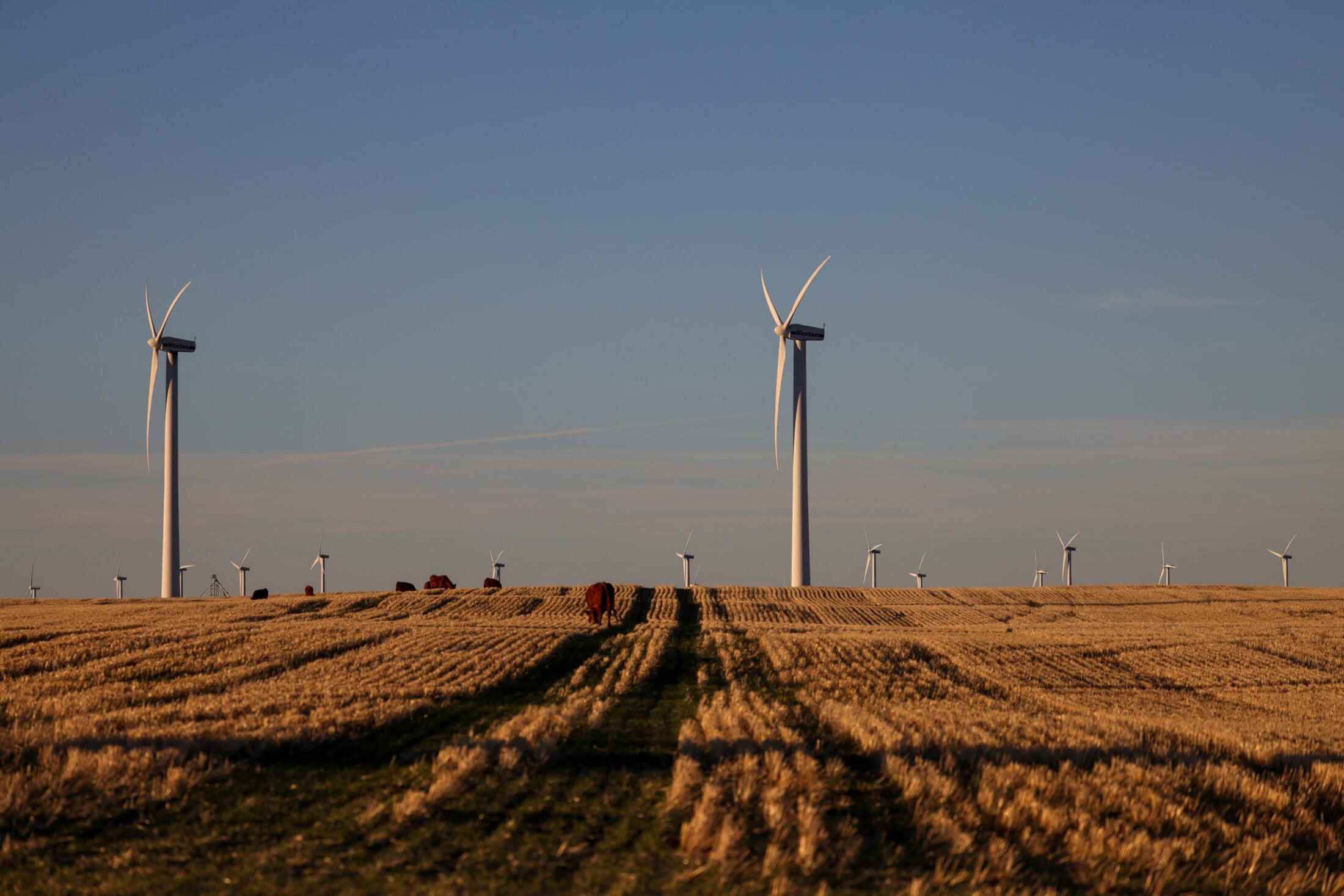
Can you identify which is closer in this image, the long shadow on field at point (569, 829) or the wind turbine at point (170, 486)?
the long shadow on field at point (569, 829)

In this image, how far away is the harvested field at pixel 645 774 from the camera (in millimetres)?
11719

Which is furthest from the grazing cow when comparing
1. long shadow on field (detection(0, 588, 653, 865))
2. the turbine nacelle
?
the turbine nacelle

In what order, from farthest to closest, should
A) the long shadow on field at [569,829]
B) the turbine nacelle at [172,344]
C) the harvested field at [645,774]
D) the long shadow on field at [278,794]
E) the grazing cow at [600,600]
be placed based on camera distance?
the turbine nacelle at [172,344], the grazing cow at [600,600], the long shadow on field at [278,794], the harvested field at [645,774], the long shadow on field at [569,829]

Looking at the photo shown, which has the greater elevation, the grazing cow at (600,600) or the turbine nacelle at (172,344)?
the turbine nacelle at (172,344)

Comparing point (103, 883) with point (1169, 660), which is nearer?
point (103, 883)

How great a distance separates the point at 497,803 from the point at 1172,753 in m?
11.1

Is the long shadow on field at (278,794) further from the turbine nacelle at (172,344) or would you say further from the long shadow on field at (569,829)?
the turbine nacelle at (172,344)

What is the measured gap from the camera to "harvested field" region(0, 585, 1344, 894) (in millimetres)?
11719

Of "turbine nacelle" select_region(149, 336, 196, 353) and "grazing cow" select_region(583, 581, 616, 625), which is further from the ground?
"turbine nacelle" select_region(149, 336, 196, 353)

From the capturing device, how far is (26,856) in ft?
38.8

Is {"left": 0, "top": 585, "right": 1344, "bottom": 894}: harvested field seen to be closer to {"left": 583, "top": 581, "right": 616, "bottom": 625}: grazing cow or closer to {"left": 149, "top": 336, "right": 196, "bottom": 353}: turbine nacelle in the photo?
{"left": 583, "top": 581, "right": 616, "bottom": 625}: grazing cow

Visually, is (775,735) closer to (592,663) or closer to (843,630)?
(592,663)

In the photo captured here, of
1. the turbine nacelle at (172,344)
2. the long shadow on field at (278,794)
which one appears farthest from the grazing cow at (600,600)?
the turbine nacelle at (172,344)

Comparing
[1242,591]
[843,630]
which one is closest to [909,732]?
[843,630]
